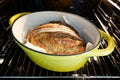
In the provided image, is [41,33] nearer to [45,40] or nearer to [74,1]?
[45,40]

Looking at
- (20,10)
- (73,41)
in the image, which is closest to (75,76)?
(73,41)

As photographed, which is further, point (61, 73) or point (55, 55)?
point (61, 73)

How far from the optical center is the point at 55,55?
0.51 metres

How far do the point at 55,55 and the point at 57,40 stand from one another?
11cm

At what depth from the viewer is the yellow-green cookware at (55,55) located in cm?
54

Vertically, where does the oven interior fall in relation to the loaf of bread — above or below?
below

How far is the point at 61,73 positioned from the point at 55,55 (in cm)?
13

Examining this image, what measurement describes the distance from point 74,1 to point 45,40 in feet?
0.97

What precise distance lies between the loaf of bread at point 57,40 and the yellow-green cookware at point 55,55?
39 mm

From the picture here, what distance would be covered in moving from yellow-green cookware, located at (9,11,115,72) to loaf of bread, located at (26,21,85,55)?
39 millimetres

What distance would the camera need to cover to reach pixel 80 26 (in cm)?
75

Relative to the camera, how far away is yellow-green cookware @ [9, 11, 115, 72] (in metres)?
0.54

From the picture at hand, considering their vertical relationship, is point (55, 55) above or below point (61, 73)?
above

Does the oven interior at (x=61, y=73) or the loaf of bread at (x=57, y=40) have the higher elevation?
the loaf of bread at (x=57, y=40)
